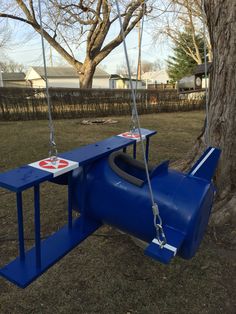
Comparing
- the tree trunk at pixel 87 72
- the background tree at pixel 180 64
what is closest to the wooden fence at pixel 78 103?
the tree trunk at pixel 87 72

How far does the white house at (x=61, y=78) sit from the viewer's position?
125ft

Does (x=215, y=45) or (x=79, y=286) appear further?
(x=215, y=45)

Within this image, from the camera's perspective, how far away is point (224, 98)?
8.03ft

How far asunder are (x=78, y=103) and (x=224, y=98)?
10.4 m

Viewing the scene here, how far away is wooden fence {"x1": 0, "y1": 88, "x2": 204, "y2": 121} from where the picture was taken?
11109 millimetres

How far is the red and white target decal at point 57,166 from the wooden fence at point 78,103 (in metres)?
10.3

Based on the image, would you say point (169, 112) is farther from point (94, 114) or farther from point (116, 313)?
point (116, 313)

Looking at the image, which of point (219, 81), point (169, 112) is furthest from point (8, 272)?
point (169, 112)

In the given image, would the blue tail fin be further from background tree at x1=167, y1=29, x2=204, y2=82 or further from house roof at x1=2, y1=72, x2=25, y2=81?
house roof at x1=2, y1=72, x2=25, y2=81

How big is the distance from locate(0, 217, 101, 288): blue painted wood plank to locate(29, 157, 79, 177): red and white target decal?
0.39 meters

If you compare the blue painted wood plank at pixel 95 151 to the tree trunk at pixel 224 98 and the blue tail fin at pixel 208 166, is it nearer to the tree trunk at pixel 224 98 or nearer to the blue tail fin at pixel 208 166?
the blue tail fin at pixel 208 166

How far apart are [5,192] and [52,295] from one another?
198 centimetres

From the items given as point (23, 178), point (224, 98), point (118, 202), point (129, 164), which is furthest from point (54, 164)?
point (224, 98)

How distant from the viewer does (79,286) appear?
6.43ft
